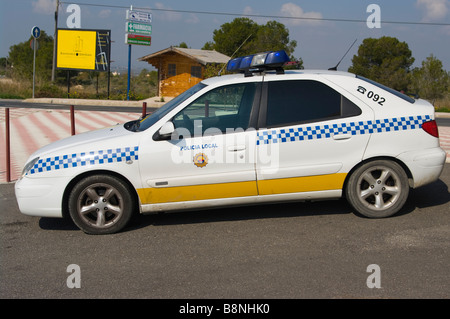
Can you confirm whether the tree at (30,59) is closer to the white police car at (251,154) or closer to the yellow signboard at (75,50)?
the yellow signboard at (75,50)

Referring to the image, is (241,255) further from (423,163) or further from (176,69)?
(176,69)

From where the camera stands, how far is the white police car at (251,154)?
208 inches

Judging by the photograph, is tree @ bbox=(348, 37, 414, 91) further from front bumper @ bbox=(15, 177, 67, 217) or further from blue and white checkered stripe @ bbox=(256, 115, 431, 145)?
front bumper @ bbox=(15, 177, 67, 217)

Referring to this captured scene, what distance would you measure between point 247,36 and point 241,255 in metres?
42.4

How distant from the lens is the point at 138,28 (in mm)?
33656

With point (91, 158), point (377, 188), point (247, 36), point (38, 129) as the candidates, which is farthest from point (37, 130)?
point (247, 36)

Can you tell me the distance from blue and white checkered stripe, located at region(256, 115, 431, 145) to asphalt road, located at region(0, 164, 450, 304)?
3.05 ft

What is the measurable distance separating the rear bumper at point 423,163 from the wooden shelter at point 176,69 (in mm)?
32815

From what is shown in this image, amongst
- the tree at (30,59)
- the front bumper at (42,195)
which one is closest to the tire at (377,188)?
the front bumper at (42,195)

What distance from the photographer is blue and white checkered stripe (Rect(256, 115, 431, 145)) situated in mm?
5387

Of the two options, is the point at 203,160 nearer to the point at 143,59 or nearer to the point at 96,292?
the point at 96,292

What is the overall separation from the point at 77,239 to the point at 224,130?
73.4 inches
